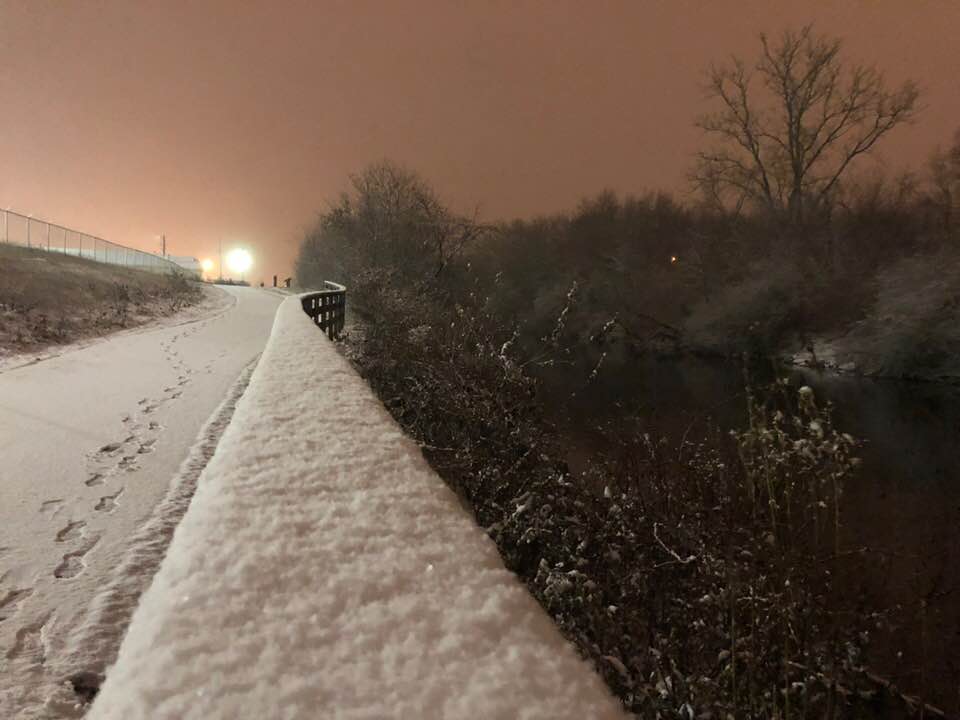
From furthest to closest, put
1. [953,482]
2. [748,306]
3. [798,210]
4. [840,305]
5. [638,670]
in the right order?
[798,210], [748,306], [840,305], [953,482], [638,670]

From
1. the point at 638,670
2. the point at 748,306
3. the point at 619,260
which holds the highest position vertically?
the point at 619,260

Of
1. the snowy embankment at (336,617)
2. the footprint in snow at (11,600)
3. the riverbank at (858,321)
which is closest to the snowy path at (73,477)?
the footprint in snow at (11,600)

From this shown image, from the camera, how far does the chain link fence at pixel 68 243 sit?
2986 cm

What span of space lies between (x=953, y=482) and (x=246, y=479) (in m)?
11.3

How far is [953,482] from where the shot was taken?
10.0m

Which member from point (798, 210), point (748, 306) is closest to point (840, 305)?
point (748, 306)

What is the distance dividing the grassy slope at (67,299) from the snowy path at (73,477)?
10.5 feet

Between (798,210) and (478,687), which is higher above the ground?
(798,210)

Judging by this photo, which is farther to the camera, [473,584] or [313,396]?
[313,396]

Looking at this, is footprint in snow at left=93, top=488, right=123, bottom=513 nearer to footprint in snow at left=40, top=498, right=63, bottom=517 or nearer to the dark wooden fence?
footprint in snow at left=40, top=498, right=63, bottom=517

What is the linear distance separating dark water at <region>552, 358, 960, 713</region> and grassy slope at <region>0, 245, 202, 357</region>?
12.6 metres

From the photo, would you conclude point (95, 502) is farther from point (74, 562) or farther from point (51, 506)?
point (74, 562)

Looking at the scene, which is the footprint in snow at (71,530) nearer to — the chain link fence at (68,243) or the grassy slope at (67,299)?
the grassy slope at (67,299)

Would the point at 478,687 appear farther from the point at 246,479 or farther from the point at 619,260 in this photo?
the point at 619,260
